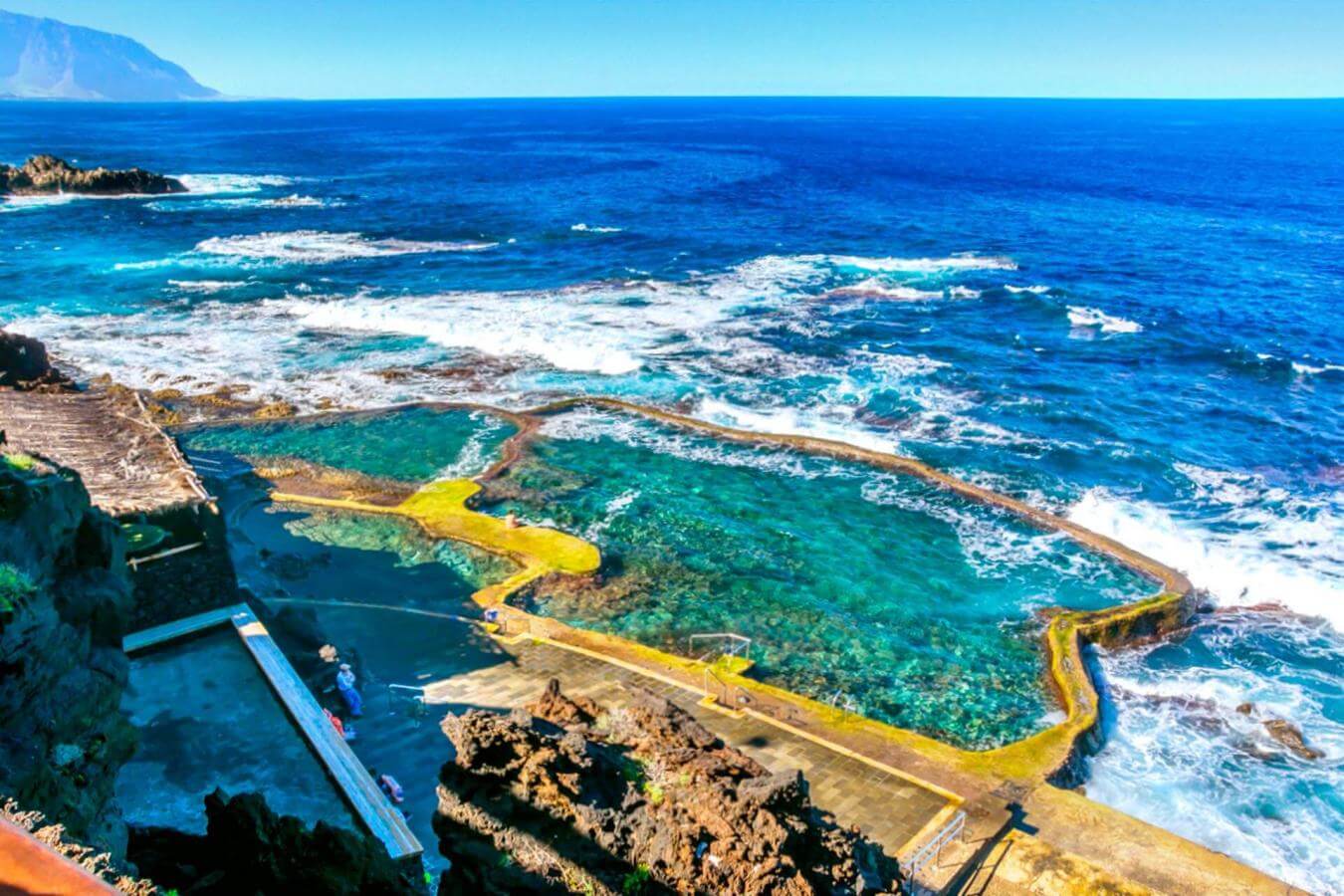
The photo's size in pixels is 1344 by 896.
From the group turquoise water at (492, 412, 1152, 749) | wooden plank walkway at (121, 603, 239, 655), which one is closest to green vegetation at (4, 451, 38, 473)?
wooden plank walkway at (121, 603, 239, 655)

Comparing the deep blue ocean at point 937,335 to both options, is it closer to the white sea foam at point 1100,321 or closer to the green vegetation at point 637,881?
the white sea foam at point 1100,321

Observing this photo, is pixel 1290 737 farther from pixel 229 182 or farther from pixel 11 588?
pixel 229 182

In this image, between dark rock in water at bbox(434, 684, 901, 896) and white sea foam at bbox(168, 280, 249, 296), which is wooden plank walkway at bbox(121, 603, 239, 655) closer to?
dark rock in water at bbox(434, 684, 901, 896)

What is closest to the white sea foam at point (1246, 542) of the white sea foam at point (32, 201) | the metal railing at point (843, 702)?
the metal railing at point (843, 702)

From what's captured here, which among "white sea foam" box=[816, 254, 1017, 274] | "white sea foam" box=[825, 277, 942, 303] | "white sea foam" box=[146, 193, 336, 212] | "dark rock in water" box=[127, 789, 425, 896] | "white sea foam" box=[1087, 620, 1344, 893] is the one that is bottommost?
"white sea foam" box=[1087, 620, 1344, 893]

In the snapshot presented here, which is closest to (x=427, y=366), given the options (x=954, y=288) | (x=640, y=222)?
(x=954, y=288)

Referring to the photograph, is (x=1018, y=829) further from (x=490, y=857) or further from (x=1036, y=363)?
(x=1036, y=363)
